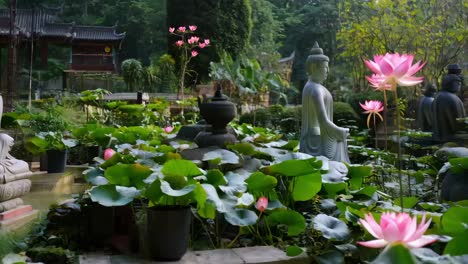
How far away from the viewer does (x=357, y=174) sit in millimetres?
3205

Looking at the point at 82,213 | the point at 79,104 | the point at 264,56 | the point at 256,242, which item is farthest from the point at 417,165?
the point at 264,56

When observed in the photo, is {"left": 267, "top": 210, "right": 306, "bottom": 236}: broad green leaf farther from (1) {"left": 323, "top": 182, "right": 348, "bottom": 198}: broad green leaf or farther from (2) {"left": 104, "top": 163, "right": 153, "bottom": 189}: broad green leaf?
(2) {"left": 104, "top": 163, "right": 153, "bottom": 189}: broad green leaf

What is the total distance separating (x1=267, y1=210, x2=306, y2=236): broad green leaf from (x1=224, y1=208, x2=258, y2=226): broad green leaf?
167 mm

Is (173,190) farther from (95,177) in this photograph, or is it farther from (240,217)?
(95,177)

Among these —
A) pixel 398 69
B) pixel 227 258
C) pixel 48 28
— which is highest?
pixel 48 28

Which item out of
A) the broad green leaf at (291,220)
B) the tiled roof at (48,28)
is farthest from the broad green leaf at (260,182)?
the tiled roof at (48,28)

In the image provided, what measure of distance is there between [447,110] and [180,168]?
5412 mm

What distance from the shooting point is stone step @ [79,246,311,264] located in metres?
2.18

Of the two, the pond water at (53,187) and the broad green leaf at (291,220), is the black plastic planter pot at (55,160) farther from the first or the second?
the broad green leaf at (291,220)

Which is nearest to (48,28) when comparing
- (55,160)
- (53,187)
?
(55,160)

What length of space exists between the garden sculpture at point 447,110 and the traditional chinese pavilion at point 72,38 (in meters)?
17.6

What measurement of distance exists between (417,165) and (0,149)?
4287mm

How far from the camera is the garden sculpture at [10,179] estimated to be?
11.3 ft

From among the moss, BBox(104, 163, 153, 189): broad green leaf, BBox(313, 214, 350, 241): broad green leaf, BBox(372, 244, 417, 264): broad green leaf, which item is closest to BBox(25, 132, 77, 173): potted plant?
the moss
